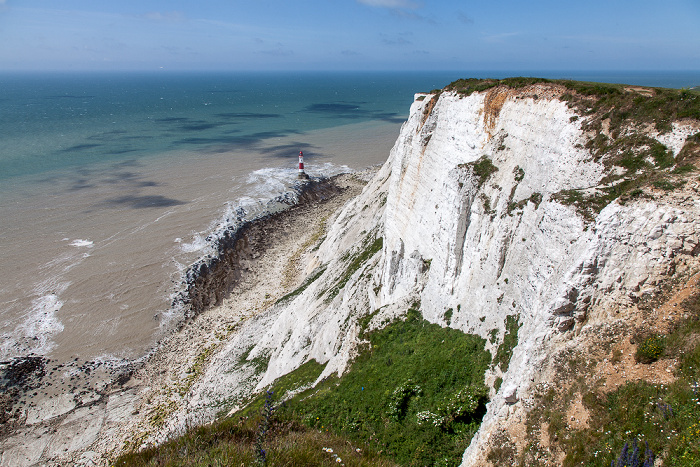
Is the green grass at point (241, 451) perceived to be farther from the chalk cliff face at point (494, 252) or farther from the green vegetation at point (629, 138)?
the green vegetation at point (629, 138)

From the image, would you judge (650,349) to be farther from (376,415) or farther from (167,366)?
(167,366)

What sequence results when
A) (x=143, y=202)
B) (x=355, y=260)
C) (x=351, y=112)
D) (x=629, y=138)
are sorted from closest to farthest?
(x=629, y=138)
(x=355, y=260)
(x=143, y=202)
(x=351, y=112)

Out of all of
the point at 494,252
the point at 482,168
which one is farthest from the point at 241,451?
the point at 482,168

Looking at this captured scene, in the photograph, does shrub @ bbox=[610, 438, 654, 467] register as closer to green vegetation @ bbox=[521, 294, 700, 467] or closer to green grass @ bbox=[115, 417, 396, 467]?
green vegetation @ bbox=[521, 294, 700, 467]

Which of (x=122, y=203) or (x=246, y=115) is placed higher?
(x=246, y=115)

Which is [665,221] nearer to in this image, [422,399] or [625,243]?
[625,243]

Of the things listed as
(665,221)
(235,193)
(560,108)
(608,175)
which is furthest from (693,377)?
(235,193)
